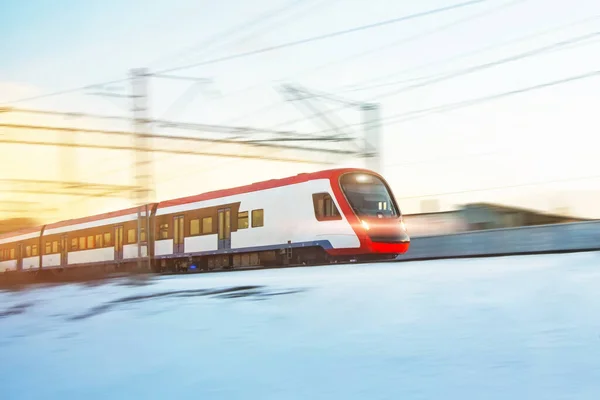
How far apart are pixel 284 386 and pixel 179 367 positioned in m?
1.59

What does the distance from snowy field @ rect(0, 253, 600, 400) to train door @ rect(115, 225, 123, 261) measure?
17868mm

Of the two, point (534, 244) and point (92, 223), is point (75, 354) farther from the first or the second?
point (92, 223)

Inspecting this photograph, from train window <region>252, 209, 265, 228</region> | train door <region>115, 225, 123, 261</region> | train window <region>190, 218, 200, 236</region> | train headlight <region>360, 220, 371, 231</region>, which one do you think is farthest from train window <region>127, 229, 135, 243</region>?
train headlight <region>360, 220, 371, 231</region>

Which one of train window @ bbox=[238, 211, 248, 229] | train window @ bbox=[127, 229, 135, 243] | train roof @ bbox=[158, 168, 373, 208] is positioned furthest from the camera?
train window @ bbox=[127, 229, 135, 243]

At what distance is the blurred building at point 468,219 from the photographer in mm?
30188

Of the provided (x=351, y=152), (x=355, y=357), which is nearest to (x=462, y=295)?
(x=355, y=357)

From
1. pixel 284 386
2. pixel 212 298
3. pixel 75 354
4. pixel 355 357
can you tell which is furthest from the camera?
pixel 212 298

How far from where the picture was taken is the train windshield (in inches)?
821

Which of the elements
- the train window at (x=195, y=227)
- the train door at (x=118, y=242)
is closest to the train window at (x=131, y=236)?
the train door at (x=118, y=242)

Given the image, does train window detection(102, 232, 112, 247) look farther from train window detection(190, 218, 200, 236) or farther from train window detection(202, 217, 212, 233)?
train window detection(202, 217, 212, 233)

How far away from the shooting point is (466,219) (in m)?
30.4

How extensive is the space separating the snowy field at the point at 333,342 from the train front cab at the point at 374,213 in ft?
23.7

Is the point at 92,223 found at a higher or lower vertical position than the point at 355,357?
higher

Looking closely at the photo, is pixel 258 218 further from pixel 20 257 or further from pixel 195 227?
pixel 20 257
